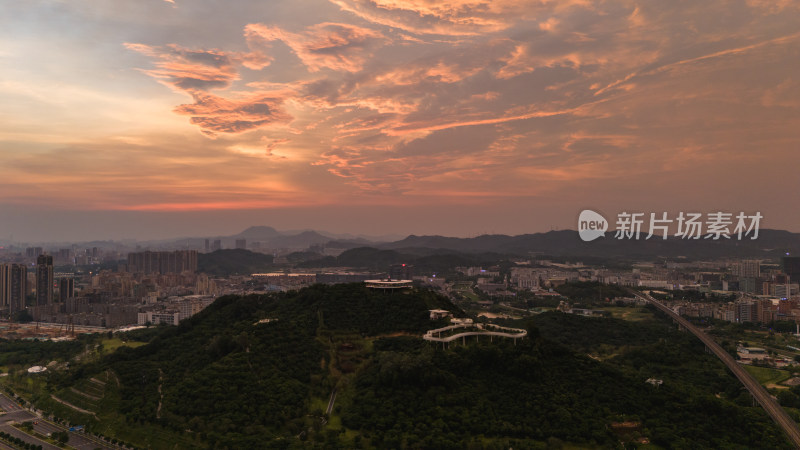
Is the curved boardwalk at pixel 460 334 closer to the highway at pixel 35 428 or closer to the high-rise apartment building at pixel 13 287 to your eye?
the highway at pixel 35 428

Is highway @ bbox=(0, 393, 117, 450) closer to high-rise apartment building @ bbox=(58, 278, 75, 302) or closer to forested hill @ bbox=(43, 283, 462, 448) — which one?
forested hill @ bbox=(43, 283, 462, 448)

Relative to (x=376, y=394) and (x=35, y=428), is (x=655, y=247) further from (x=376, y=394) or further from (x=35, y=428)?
(x=35, y=428)

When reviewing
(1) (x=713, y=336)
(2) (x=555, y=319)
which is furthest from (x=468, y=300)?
(1) (x=713, y=336)

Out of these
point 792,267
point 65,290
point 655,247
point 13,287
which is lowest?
point 65,290

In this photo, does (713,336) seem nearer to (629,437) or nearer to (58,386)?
(629,437)

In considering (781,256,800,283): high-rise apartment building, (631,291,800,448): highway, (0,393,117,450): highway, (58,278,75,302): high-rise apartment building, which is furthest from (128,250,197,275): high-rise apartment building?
(781,256,800,283): high-rise apartment building

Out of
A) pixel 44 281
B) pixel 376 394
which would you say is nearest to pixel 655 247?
pixel 44 281

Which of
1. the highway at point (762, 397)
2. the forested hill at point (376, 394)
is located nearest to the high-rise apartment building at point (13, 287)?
the forested hill at point (376, 394)
